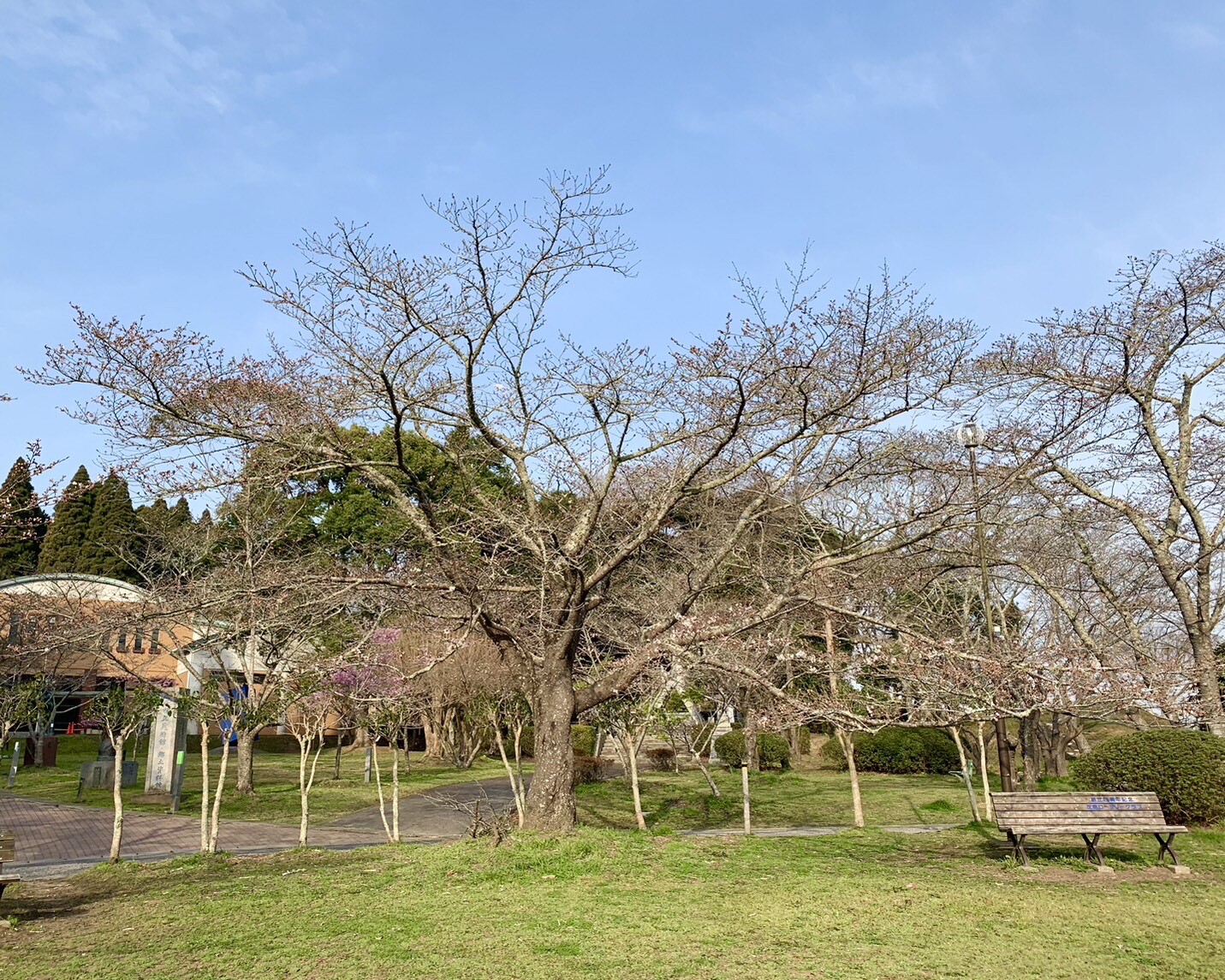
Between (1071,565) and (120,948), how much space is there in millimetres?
17991

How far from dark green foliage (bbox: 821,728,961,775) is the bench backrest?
48.3 feet

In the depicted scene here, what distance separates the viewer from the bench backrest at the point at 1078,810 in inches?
345

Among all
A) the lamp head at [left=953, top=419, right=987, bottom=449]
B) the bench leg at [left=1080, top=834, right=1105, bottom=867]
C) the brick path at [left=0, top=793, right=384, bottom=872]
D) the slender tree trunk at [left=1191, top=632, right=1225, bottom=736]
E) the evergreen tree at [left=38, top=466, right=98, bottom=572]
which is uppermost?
the evergreen tree at [left=38, top=466, right=98, bottom=572]

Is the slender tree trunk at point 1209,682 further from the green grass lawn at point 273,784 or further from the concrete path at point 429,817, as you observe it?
the green grass lawn at point 273,784

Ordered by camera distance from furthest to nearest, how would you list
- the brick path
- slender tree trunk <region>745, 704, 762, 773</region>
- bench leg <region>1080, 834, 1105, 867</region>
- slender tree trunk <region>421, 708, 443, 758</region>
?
slender tree trunk <region>421, 708, 443, 758</region> → slender tree trunk <region>745, 704, 762, 773</region> → the brick path → bench leg <region>1080, 834, 1105, 867</region>

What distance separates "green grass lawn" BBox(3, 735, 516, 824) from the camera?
16844mm

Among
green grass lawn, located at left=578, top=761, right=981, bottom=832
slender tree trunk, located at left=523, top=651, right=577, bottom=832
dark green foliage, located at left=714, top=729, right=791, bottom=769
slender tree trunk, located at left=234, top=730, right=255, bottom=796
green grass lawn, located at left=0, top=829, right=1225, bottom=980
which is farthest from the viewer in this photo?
dark green foliage, located at left=714, top=729, right=791, bottom=769

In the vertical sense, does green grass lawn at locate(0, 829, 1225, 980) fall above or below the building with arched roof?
below

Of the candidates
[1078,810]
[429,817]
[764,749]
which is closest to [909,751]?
[764,749]

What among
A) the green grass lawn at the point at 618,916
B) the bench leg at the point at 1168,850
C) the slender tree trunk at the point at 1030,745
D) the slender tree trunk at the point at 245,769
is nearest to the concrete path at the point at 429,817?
the slender tree trunk at the point at 245,769

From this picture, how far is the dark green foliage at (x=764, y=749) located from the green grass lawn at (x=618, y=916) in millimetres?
14121

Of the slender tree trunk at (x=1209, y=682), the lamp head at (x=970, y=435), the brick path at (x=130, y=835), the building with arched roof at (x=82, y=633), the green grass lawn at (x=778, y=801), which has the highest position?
the lamp head at (x=970, y=435)

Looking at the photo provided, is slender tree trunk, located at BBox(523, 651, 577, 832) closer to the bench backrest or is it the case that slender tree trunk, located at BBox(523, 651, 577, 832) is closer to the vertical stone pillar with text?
the bench backrest

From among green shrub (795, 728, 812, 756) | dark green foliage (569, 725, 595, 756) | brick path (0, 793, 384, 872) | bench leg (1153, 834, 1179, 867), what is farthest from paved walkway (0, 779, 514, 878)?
green shrub (795, 728, 812, 756)
